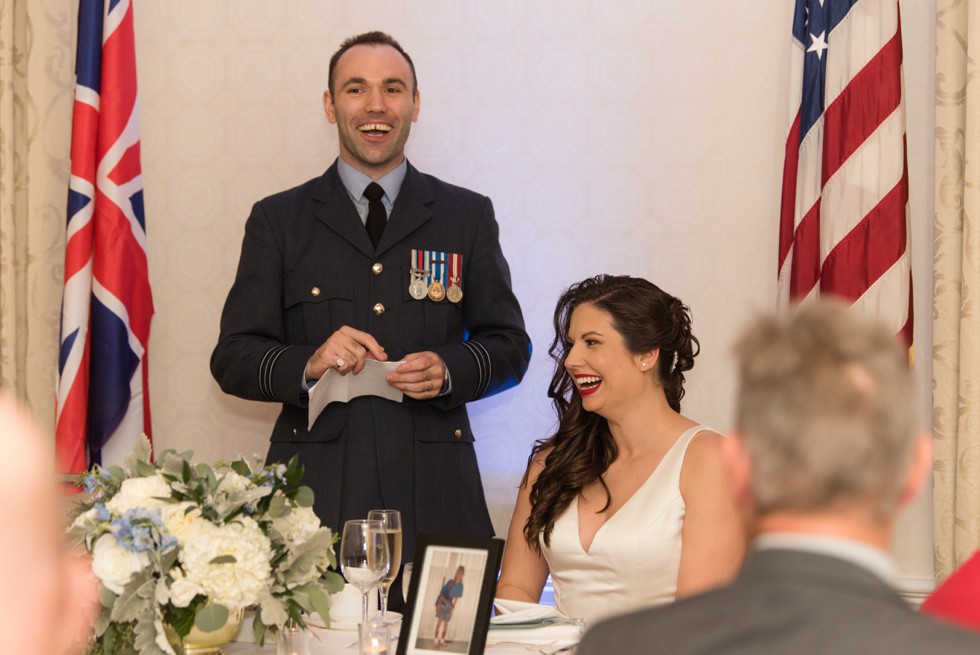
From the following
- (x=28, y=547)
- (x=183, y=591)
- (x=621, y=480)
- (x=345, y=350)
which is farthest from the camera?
(x=345, y=350)

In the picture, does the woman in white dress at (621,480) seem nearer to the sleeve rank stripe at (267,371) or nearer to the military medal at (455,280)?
the military medal at (455,280)

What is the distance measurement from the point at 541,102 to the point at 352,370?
4.64 feet

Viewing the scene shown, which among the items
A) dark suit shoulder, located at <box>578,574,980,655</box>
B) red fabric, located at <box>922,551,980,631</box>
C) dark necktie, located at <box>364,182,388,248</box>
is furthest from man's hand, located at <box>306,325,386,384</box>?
dark suit shoulder, located at <box>578,574,980,655</box>

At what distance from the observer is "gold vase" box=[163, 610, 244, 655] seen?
2072mm

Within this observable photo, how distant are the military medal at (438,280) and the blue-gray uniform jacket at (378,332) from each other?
2 centimetres

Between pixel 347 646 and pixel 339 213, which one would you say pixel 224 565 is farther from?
pixel 339 213

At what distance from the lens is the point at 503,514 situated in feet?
14.2

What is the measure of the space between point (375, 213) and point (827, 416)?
276 cm

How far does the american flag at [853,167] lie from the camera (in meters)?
3.74

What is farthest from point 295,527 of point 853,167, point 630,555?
point 853,167

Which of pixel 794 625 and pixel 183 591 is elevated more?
pixel 794 625

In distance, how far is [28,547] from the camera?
0.72 meters

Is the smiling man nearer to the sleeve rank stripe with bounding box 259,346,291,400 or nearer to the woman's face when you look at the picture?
the sleeve rank stripe with bounding box 259,346,291,400

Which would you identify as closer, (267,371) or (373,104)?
(267,371)
